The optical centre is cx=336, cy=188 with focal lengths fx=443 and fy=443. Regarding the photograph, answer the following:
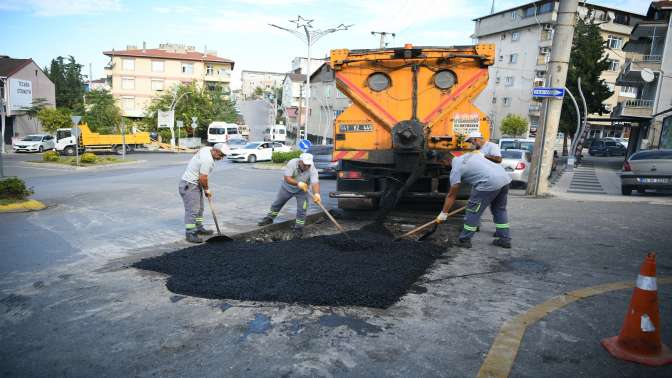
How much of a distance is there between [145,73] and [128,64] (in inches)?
82.3

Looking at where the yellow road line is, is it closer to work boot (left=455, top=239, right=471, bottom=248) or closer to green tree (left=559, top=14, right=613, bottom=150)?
work boot (left=455, top=239, right=471, bottom=248)

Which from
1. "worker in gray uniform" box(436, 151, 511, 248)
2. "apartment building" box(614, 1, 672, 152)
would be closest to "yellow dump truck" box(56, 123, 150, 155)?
"worker in gray uniform" box(436, 151, 511, 248)

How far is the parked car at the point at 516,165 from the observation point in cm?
1397

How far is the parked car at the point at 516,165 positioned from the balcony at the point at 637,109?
17250 mm

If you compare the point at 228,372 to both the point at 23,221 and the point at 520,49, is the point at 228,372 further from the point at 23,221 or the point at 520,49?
the point at 520,49

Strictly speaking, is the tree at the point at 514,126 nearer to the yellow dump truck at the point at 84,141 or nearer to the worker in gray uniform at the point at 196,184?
the yellow dump truck at the point at 84,141

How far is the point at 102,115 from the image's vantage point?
41.0 m

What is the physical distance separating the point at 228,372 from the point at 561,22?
1196 cm

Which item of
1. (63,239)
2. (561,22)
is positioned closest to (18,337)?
(63,239)

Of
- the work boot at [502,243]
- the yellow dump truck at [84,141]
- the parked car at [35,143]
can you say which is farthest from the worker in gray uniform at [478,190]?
the parked car at [35,143]

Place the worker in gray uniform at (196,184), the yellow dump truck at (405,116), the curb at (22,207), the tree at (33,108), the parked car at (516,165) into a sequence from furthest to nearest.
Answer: the tree at (33,108)
the parked car at (516,165)
the curb at (22,207)
the yellow dump truck at (405,116)
the worker in gray uniform at (196,184)

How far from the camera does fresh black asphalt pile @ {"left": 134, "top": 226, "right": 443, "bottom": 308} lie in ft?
13.4

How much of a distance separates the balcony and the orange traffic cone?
28751mm

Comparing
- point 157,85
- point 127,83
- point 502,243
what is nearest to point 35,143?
point 127,83
